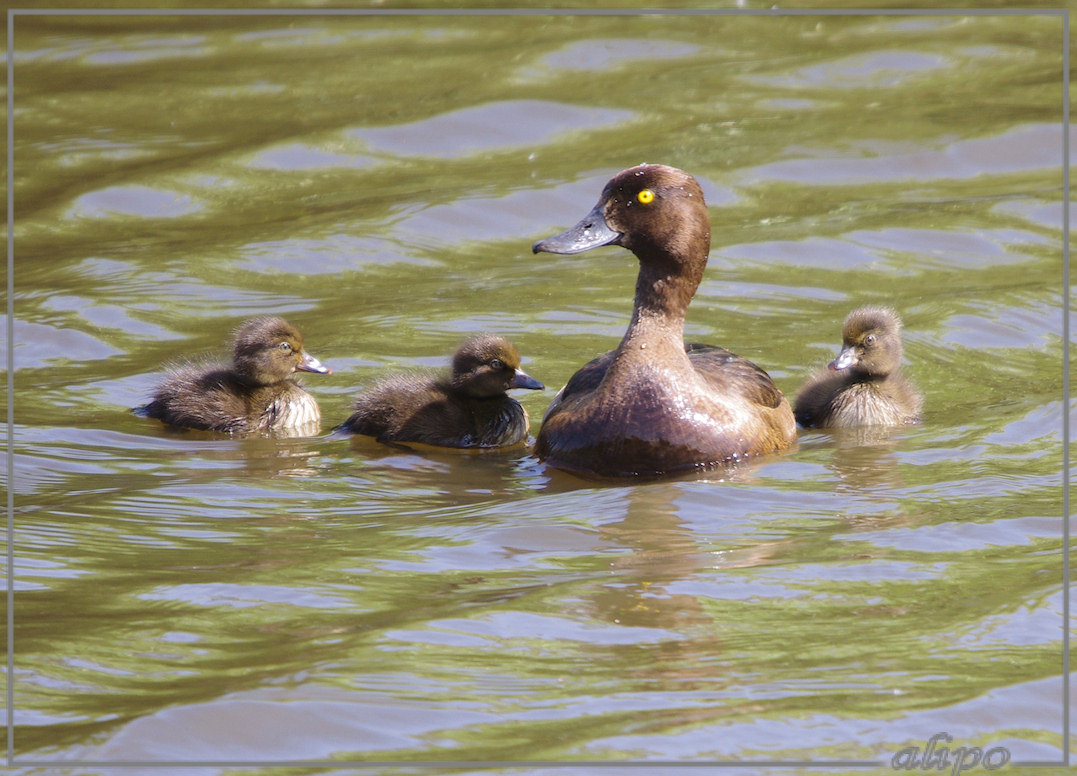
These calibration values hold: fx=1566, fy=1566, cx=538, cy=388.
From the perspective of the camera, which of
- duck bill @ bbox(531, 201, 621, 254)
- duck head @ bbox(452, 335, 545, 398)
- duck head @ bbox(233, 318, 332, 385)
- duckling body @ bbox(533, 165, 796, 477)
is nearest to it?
duckling body @ bbox(533, 165, 796, 477)

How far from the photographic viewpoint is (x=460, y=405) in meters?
8.05

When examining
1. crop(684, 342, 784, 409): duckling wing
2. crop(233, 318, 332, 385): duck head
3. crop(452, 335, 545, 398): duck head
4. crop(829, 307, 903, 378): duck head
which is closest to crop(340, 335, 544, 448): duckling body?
crop(452, 335, 545, 398): duck head

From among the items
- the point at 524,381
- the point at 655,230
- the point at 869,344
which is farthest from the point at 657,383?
the point at 869,344

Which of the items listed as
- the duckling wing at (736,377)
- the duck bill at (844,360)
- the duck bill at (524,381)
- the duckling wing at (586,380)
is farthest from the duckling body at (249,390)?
the duck bill at (844,360)

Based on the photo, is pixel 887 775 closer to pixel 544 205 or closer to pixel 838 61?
pixel 544 205

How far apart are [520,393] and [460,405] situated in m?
1.27

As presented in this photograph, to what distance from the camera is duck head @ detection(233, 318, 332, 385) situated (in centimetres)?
814

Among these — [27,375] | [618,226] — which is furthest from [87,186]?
[618,226]

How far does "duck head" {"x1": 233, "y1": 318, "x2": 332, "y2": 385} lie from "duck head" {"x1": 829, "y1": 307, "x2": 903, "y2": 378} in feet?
9.34

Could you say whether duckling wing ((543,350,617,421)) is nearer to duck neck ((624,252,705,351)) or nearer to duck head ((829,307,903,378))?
duck neck ((624,252,705,351))

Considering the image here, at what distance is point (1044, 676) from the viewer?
4.88 m

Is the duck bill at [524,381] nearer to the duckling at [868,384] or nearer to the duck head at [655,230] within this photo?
the duck head at [655,230]

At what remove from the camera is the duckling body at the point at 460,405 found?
313 inches

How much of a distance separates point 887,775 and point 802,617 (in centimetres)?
102
